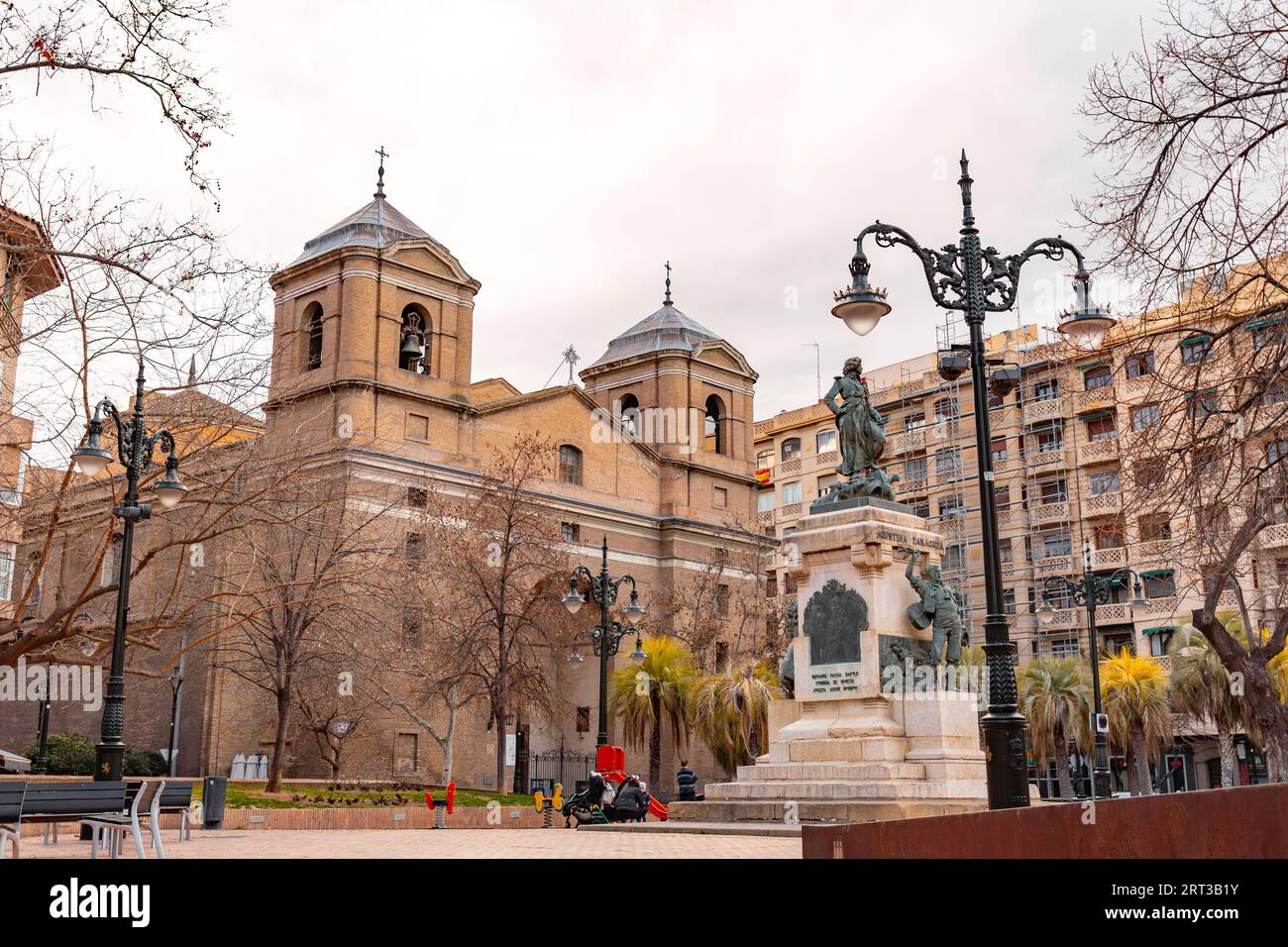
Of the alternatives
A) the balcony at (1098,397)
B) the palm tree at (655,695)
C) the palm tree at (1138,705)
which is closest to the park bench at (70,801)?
the balcony at (1098,397)

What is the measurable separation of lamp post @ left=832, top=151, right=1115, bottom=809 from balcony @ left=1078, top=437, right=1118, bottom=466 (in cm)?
4058

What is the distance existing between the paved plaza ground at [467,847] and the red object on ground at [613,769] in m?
8.53

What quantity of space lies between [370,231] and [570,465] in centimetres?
1282

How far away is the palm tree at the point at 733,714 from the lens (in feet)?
123

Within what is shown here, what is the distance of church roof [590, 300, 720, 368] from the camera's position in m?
57.8

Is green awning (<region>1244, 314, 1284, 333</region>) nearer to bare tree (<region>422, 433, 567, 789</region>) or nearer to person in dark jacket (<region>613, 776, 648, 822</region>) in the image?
person in dark jacket (<region>613, 776, 648, 822</region>)

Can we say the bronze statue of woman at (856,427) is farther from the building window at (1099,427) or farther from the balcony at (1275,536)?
the building window at (1099,427)

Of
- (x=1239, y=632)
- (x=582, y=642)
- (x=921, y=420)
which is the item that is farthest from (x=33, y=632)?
(x=921, y=420)

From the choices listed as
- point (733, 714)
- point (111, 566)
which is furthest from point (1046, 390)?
point (111, 566)

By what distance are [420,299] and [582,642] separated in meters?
16.5

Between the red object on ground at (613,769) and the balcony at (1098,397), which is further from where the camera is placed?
the red object on ground at (613,769)

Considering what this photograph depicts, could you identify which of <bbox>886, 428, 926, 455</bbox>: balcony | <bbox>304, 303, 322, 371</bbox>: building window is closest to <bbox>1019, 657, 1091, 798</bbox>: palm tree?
<bbox>886, 428, 926, 455</bbox>: balcony
